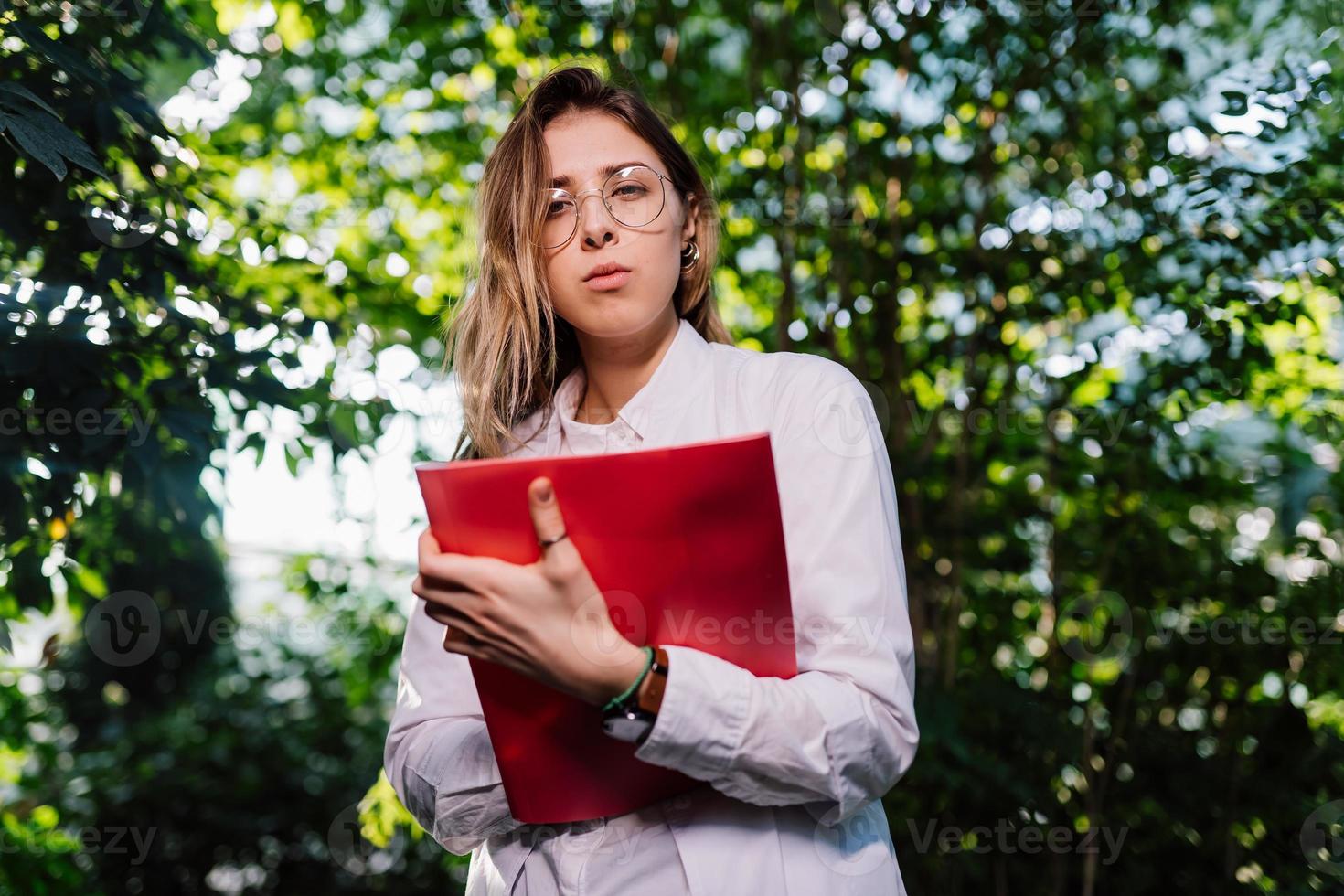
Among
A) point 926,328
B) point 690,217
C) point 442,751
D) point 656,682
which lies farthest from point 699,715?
point 926,328

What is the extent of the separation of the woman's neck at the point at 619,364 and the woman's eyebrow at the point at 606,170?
199 millimetres

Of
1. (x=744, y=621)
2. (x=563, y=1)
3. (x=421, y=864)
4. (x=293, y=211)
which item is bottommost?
(x=421, y=864)

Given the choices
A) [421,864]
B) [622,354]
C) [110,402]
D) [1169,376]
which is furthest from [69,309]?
[421,864]

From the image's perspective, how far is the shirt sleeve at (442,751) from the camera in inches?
44.9

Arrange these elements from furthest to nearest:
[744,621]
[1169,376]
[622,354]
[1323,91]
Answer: [1169,376] → [1323,91] → [622,354] → [744,621]

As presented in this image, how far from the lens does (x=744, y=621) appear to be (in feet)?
3.13

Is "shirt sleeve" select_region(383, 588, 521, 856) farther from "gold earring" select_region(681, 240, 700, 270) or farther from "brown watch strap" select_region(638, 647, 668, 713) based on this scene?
"gold earring" select_region(681, 240, 700, 270)

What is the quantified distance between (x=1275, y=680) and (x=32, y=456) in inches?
118

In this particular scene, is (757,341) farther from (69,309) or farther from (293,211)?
(69,309)

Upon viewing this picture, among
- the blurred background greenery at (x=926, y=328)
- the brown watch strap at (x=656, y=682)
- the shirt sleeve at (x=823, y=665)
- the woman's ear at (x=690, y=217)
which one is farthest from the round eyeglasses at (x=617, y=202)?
the blurred background greenery at (x=926, y=328)

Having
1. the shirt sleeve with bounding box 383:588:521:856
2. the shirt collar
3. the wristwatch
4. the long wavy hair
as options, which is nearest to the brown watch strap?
the wristwatch

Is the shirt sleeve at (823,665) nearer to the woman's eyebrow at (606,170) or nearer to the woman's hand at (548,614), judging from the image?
the woman's hand at (548,614)

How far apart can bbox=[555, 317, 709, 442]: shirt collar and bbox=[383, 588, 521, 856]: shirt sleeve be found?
1.15 feet

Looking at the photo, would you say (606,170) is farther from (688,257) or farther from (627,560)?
(627,560)
